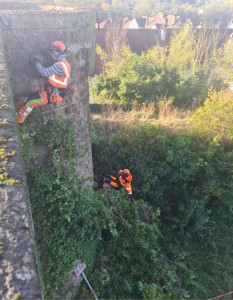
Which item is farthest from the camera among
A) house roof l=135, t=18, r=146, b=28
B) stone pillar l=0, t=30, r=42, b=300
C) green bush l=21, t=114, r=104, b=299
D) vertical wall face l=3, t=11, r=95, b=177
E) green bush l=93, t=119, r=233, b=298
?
house roof l=135, t=18, r=146, b=28

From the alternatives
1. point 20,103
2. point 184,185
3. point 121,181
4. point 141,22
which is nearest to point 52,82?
point 20,103

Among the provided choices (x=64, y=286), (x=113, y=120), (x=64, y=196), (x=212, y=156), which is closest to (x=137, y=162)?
(x=113, y=120)

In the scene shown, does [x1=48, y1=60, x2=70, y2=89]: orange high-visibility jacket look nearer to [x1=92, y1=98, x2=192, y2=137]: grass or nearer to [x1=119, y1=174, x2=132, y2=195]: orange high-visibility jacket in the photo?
[x1=119, y1=174, x2=132, y2=195]: orange high-visibility jacket

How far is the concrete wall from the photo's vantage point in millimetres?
1391

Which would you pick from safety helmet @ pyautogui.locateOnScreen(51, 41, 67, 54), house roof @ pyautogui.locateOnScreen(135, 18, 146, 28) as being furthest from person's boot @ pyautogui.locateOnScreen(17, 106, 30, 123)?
house roof @ pyautogui.locateOnScreen(135, 18, 146, 28)

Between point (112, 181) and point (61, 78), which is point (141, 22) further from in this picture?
point (61, 78)

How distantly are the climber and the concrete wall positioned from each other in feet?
3.55

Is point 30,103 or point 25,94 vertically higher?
point 25,94

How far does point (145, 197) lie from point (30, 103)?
4.97 meters

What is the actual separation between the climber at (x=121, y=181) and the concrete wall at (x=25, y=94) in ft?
3.55

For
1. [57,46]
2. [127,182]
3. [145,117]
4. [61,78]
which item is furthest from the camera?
[145,117]

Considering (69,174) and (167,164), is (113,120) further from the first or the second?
(69,174)

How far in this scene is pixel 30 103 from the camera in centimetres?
374

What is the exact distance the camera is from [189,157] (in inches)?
292
